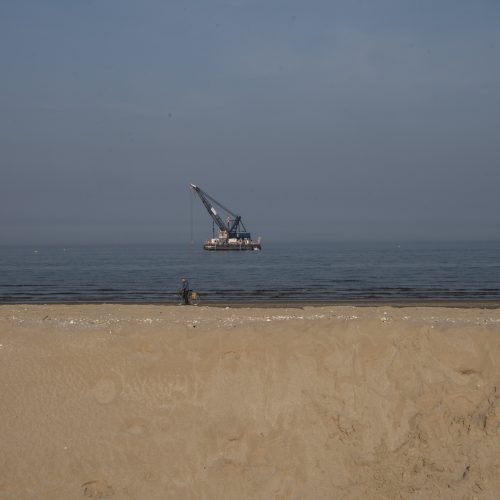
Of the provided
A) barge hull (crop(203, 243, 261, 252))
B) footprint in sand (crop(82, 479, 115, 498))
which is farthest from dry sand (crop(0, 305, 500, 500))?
barge hull (crop(203, 243, 261, 252))

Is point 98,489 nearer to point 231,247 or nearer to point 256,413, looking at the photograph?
point 256,413

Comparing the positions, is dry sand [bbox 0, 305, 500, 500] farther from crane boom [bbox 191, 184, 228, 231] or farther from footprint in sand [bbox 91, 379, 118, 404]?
crane boom [bbox 191, 184, 228, 231]

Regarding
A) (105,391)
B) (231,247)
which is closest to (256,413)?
(105,391)

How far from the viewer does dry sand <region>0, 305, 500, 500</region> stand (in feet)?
19.4

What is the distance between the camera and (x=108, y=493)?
5965mm

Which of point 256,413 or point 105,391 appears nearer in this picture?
point 256,413

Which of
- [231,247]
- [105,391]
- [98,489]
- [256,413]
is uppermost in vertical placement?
[231,247]

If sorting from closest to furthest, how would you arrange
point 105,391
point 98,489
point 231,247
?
point 98,489 → point 105,391 → point 231,247

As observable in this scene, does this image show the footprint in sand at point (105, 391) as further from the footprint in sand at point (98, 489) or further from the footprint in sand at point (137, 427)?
the footprint in sand at point (98, 489)

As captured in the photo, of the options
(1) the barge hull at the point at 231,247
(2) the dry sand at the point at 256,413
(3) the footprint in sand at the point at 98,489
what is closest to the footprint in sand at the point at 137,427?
(2) the dry sand at the point at 256,413

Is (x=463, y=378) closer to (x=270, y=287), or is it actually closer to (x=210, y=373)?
(x=210, y=373)

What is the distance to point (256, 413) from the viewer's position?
6.52 meters

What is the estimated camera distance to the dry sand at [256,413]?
19.4 ft

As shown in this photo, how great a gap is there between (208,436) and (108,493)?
1.07 metres
